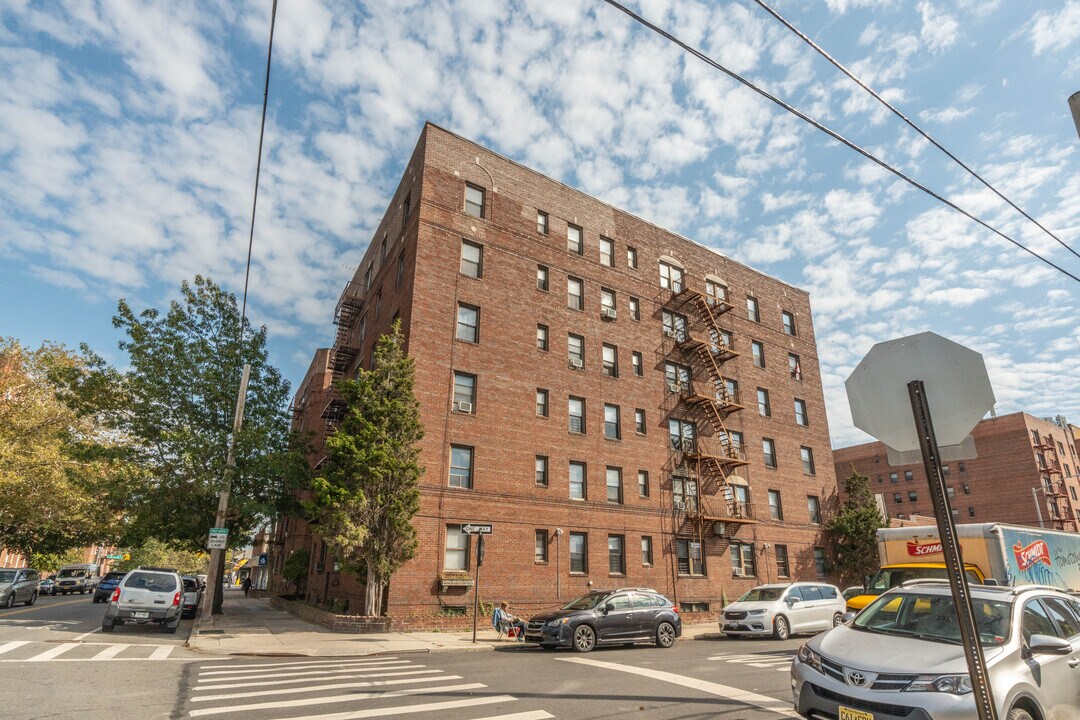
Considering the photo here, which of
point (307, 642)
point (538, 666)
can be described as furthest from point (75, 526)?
point (538, 666)

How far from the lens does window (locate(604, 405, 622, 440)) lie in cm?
2650

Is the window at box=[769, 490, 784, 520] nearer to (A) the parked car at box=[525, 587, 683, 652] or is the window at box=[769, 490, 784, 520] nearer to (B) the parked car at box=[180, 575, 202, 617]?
(A) the parked car at box=[525, 587, 683, 652]

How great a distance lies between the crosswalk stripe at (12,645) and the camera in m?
11.9

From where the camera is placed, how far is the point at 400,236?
27.0 m

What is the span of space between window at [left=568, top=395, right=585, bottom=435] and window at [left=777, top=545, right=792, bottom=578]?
1317cm

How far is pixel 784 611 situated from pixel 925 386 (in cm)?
1543

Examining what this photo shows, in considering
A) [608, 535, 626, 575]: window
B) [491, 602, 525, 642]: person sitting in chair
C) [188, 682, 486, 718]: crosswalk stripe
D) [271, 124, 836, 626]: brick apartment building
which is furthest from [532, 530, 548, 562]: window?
[188, 682, 486, 718]: crosswalk stripe

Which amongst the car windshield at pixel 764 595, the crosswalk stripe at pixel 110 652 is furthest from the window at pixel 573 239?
the crosswalk stripe at pixel 110 652

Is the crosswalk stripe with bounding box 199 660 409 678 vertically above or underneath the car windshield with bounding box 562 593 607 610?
underneath

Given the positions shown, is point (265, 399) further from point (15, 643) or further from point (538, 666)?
point (538, 666)

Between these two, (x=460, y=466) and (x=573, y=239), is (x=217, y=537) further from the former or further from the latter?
(x=573, y=239)

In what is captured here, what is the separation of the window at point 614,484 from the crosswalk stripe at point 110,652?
17.2 metres

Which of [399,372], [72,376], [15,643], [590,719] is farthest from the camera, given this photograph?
[72,376]

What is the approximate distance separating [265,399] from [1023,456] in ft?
244
